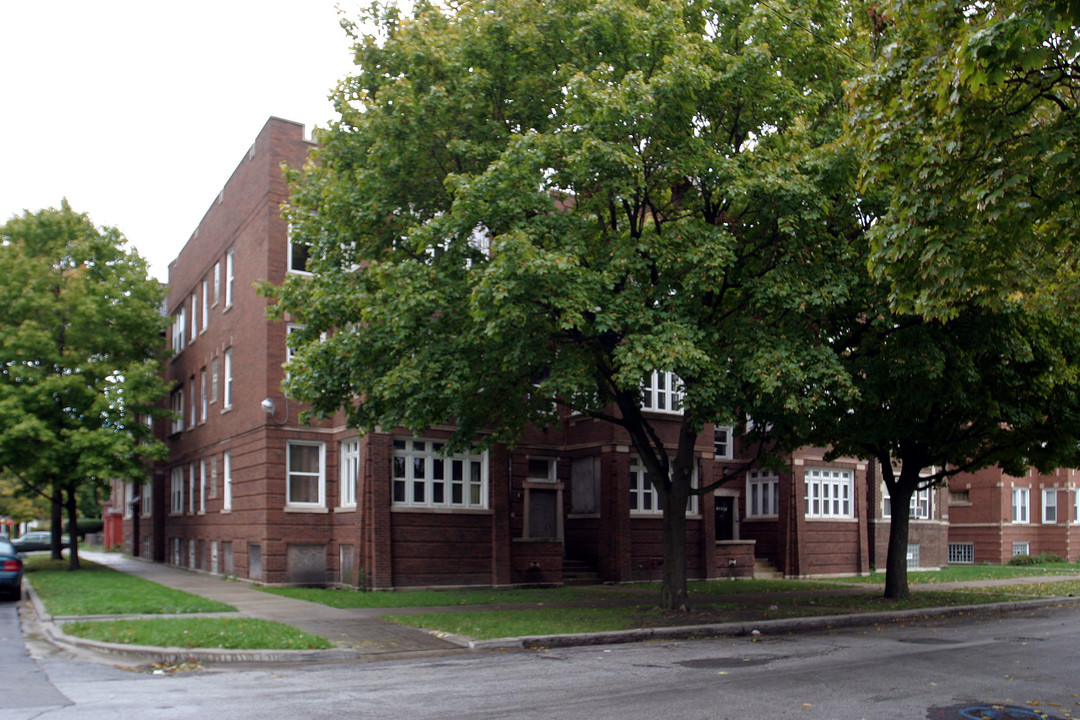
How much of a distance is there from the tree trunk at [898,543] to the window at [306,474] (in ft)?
46.2

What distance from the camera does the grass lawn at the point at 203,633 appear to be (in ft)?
41.8

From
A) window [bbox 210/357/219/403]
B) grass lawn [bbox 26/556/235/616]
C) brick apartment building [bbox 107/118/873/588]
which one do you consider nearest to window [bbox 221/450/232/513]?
brick apartment building [bbox 107/118/873/588]

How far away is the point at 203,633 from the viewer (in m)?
13.5

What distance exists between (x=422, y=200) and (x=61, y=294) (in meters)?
17.1

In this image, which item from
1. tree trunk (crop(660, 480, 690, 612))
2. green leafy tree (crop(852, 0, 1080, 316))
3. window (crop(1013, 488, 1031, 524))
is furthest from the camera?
window (crop(1013, 488, 1031, 524))

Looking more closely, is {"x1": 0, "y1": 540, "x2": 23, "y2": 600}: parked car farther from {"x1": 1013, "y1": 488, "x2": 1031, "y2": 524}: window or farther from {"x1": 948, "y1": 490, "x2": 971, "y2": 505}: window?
{"x1": 1013, "y1": 488, "x2": 1031, "y2": 524}: window

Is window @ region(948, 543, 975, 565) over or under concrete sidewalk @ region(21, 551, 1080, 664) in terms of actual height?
under

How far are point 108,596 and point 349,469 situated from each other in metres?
6.80

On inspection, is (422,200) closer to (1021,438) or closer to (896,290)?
(896,290)

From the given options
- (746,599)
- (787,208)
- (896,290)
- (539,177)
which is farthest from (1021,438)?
(539,177)

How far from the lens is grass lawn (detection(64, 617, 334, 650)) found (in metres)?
12.7

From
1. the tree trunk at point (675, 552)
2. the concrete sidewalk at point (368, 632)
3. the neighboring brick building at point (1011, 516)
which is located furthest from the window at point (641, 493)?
the neighboring brick building at point (1011, 516)

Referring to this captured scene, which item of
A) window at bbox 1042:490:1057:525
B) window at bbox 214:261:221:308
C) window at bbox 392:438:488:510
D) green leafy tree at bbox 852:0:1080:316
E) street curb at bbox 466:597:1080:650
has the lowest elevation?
window at bbox 1042:490:1057:525

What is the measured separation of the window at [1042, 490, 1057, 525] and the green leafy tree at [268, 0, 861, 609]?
37.2 metres
